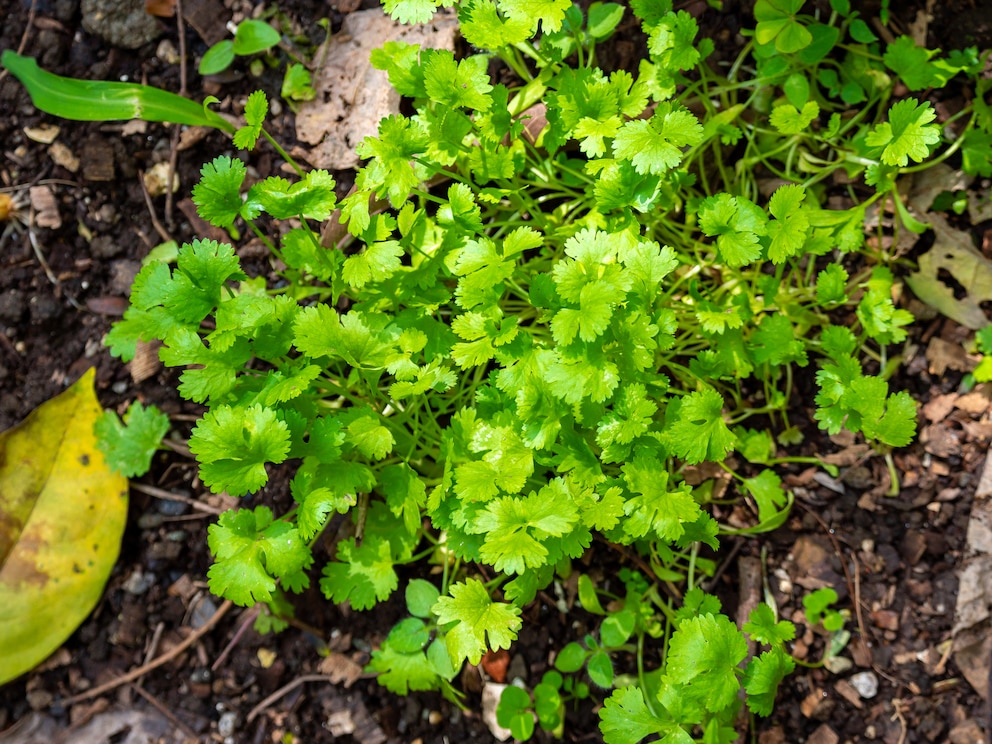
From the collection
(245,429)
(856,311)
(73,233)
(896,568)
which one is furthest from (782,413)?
(73,233)

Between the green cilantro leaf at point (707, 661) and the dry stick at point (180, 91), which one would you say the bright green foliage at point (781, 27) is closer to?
the green cilantro leaf at point (707, 661)

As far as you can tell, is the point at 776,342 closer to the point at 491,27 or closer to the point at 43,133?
the point at 491,27

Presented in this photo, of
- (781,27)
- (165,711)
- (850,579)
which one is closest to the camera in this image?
(781,27)

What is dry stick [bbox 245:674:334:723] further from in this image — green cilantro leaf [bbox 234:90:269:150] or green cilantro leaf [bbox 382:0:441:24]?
green cilantro leaf [bbox 382:0:441:24]

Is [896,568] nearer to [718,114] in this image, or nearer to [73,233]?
[718,114]

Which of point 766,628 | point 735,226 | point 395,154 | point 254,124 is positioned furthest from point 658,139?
point 766,628

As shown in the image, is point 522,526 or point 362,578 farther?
point 362,578

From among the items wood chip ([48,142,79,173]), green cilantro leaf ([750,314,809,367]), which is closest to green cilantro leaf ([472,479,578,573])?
green cilantro leaf ([750,314,809,367])
